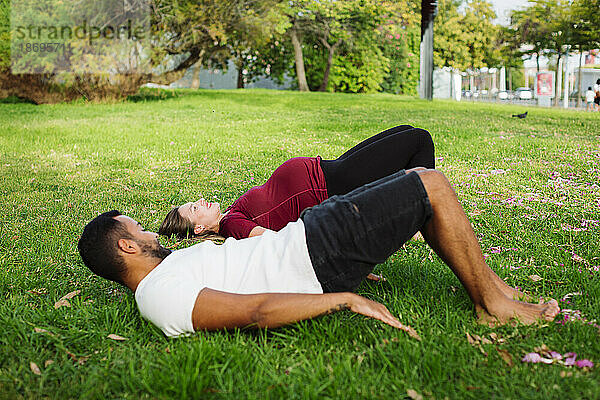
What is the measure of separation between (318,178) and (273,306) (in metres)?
1.76

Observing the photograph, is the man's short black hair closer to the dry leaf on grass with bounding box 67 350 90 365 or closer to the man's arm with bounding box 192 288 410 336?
the dry leaf on grass with bounding box 67 350 90 365

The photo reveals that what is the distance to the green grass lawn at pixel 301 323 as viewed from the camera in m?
2.26

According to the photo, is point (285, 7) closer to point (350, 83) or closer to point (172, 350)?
point (350, 83)

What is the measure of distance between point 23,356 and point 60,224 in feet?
8.52

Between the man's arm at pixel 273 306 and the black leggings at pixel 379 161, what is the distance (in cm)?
164

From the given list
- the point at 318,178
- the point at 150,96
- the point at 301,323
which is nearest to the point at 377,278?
the point at 301,323

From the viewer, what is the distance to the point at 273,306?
7.90ft

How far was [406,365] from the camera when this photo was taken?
231 centimetres

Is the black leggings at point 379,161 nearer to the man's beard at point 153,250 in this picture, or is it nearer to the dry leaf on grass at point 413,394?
the man's beard at point 153,250

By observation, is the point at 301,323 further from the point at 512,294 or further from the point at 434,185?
the point at 512,294

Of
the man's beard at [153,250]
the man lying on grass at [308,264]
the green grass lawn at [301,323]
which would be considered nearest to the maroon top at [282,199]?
the green grass lawn at [301,323]

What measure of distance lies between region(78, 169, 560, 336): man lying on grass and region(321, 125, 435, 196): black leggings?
4.15 ft

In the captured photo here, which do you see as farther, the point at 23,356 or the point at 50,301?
the point at 50,301

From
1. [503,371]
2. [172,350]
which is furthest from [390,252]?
[172,350]
